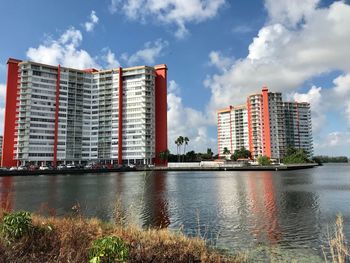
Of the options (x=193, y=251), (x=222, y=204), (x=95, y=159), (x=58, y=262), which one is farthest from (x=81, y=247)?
(x=95, y=159)

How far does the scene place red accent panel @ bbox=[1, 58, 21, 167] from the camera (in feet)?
565

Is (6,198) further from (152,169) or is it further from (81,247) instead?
(152,169)

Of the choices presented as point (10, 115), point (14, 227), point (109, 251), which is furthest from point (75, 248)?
point (10, 115)

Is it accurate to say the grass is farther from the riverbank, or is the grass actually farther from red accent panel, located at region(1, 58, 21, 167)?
red accent panel, located at region(1, 58, 21, 167)

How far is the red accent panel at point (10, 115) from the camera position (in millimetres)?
172125

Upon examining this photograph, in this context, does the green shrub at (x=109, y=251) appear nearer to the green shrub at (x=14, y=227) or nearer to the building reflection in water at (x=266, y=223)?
the green shrub at (x=14, y=227)

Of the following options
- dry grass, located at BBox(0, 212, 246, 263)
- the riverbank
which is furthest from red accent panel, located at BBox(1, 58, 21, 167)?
dry grass, located at BBox(0, 212, 246, 263)

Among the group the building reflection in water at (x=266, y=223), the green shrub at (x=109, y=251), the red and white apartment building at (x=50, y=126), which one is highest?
the red and white apartment building at (x=50, y=126)

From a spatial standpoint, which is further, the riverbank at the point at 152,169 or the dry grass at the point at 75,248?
the riverbank at the point at 152,169

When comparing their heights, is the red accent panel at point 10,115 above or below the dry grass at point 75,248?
above

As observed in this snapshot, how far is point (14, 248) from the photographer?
10320 millimetres

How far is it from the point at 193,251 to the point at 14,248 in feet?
21.2

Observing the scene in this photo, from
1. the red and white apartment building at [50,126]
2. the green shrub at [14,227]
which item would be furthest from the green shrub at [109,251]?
the red and white apartment building at [50,126]

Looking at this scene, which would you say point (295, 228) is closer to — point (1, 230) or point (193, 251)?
point (193, 251)
